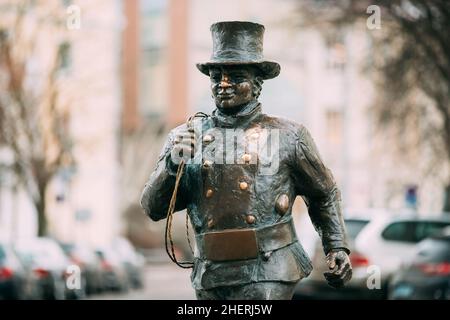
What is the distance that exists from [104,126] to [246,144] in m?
36.5

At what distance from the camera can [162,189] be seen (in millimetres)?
6496

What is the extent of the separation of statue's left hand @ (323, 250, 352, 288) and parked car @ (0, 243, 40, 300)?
12719 millimetres

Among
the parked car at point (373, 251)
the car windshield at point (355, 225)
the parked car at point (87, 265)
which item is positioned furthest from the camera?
the parked car at point (87, 265)

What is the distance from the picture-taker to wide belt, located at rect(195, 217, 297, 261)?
6289 millimetres

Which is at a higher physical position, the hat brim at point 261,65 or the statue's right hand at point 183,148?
the hat brim at point 261,65

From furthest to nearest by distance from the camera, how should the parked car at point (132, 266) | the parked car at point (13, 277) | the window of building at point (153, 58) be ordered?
the window of building at point (153, 58)
the parked car at point (132, 266)
the parked car at point (13, 277)

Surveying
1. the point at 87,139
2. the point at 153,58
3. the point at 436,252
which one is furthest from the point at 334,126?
the point at 436,252

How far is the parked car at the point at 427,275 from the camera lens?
16.6 m

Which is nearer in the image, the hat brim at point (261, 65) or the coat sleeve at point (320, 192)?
the hat brim at point (261, 65)

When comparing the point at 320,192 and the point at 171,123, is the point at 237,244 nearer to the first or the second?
the point at 320,192

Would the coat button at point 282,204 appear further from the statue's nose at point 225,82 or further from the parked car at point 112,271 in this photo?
the parked car at point 112,271

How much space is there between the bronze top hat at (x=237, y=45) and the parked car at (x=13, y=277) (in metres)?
12.7

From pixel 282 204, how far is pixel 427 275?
10.6 meters

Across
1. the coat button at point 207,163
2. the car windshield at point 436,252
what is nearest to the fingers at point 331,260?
the coat button at point 207,163
